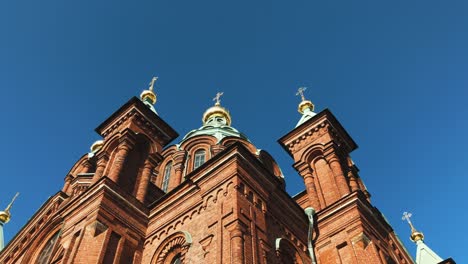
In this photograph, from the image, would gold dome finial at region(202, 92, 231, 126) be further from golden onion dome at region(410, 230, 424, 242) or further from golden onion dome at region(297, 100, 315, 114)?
golden onion dome at region(410, 230, 424, 242)

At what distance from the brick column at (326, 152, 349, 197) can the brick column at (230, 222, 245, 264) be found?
669 cm

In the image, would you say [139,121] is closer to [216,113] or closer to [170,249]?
[170,249]

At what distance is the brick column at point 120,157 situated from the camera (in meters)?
14.2

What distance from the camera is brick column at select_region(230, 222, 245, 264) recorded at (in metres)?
9.69

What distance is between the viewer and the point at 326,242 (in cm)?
1420

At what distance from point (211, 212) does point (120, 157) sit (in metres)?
4.69

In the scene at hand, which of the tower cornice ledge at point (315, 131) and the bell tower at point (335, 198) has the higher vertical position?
the tower cornice ledge at point (315, 131)

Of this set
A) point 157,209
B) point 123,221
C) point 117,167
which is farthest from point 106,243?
point 117,167

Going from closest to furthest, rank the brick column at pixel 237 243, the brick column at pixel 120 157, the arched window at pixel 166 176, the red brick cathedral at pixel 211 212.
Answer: the brick column at pixel 237 243 < the red brick cathedral at pixel 211 212 < the brick column at pixel 120 157 < the arched window at pixel 166 176

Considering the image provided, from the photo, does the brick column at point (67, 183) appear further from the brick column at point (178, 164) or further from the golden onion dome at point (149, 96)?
the golden onion dome at point (149, 96)

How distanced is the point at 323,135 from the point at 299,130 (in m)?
1.17

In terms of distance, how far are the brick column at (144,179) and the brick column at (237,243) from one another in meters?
4.84

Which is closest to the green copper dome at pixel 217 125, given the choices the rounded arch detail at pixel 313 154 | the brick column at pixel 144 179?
the rounded arch detail at pixel 313 154

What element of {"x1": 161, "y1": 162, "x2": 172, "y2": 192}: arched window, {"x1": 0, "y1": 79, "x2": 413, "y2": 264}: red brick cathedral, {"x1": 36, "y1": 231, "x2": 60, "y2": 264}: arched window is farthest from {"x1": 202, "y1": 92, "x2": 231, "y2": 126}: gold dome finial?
{"x1": 36, "y1": 231, "x2": 60, "y2": 264}: arched window
